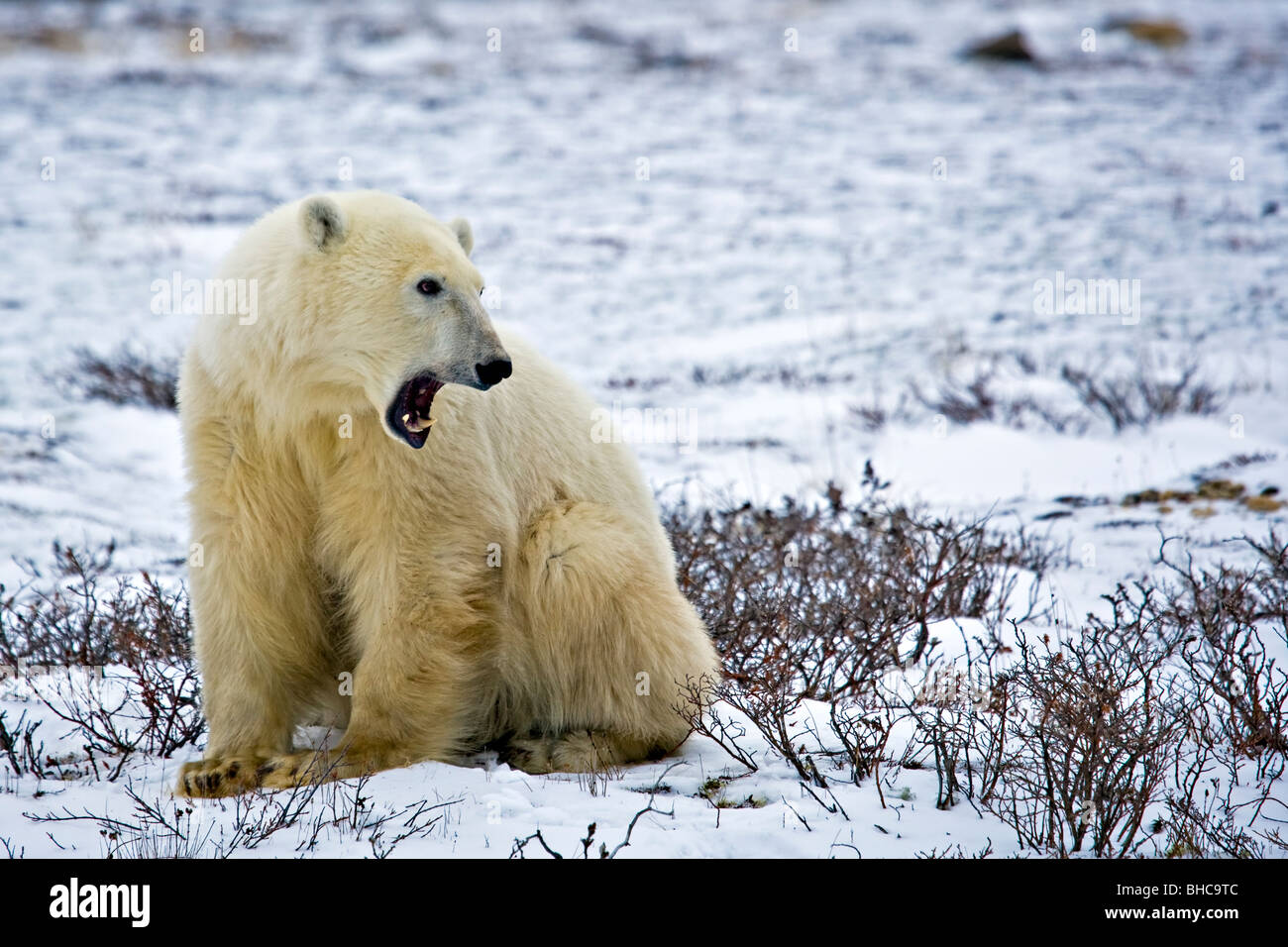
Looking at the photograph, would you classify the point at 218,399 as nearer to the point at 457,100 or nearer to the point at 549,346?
the point at 549,346

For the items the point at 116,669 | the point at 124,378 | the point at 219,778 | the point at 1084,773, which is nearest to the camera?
the point at 1084,773

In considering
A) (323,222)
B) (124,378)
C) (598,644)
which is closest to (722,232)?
(124,378)

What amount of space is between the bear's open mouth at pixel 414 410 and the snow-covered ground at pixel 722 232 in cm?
94

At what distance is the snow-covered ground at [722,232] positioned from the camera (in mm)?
5668

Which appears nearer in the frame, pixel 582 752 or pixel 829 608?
pixel 582 752

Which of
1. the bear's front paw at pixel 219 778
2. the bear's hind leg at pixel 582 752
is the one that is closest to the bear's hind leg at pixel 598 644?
the bear's hind leg at pixel 582 752

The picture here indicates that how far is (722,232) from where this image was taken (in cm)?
1317

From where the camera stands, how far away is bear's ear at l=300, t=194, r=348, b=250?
3055 mm

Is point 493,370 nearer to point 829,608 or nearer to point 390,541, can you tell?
point 390,541

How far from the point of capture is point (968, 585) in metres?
4.85

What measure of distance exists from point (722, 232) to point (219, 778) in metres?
10.8

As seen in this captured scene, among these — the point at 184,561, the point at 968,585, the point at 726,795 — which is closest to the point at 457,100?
the point at 184,561

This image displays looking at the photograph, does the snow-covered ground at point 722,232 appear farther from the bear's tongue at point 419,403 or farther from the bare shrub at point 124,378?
the bear's tongue at point 419,403
